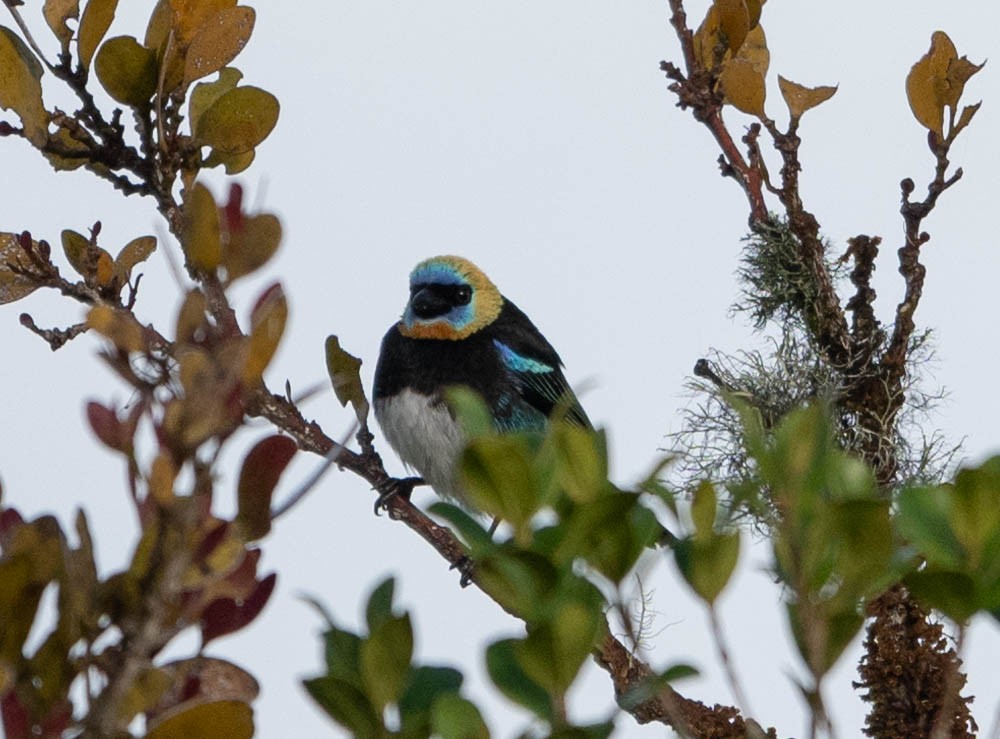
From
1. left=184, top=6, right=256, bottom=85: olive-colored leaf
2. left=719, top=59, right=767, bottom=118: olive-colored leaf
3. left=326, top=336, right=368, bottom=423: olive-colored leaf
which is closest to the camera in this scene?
left=184, top=6, right=256, bottom=85: olive-colored leaf

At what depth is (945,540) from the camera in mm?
764

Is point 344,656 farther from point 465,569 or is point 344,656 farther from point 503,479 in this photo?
point 465,569

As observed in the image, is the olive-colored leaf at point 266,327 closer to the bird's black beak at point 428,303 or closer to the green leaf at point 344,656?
the green leaf at point 344,656

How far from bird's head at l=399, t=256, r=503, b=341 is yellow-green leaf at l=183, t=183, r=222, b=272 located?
101 inches

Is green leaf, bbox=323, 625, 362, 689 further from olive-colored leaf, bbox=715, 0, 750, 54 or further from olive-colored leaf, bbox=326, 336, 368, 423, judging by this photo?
olive-colored leaf, bbox=715, 0, 750, 54

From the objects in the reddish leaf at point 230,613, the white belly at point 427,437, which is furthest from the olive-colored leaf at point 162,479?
the white belly at point 427,437

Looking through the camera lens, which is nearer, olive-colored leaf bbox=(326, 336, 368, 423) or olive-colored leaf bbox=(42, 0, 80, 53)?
olive-colored leaf bbox=(42, 0, 80, 53)

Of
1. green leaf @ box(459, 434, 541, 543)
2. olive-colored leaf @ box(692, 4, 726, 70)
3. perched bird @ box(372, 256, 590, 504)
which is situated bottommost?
green leaf @ box(459, 434, 541, 543)

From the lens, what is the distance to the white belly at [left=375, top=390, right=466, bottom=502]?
2.95m

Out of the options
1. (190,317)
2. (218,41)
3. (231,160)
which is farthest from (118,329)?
(231,160)

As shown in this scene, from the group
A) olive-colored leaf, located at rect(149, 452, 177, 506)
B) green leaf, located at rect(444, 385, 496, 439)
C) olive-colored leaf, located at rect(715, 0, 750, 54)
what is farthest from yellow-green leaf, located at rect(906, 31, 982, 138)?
olive-colored leaf, located at rect(149, 452, 177, 506)

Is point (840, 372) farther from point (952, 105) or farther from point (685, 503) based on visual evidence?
point (685, 503)

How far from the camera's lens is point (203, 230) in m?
0.65

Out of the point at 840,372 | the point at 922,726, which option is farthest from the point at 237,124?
the point at 922,726
